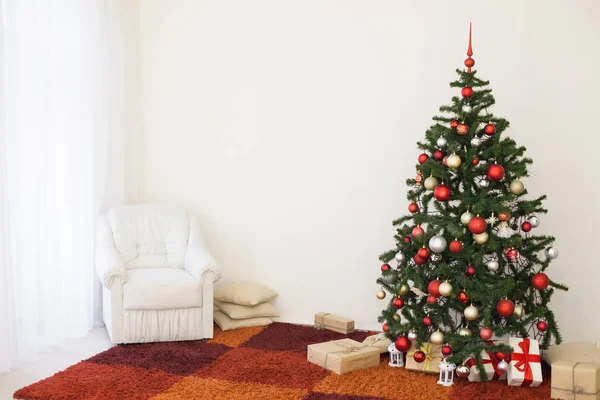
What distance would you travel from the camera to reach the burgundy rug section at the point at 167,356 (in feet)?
11.9

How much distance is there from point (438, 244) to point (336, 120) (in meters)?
1.56

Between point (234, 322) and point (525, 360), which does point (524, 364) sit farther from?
point (234, 322)

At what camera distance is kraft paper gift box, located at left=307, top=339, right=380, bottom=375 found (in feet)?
11.6

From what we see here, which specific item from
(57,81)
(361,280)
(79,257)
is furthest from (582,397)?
(57,81)

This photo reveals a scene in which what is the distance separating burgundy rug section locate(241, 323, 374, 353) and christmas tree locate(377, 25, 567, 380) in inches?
26.8

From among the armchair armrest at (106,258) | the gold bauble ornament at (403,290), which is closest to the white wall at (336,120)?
the armchair armrest at (106,258)

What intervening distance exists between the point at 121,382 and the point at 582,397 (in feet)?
7.66

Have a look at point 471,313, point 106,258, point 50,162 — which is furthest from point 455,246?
point 50,162

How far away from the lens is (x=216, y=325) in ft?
15.0

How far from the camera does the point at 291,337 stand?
430 centimetres

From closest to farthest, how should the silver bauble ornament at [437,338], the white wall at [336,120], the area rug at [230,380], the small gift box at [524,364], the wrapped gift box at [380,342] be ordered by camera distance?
1. the area rug at [230,380]
2. the small gift box at [524,364]
3. the silver bauble ornament at [437,338]
4. the wrapped gift box at [380,342]
5. the white wall at [336,120]

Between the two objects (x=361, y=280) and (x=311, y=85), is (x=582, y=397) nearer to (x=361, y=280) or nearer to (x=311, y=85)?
(x=361, y=280)

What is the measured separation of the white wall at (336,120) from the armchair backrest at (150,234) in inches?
14.1

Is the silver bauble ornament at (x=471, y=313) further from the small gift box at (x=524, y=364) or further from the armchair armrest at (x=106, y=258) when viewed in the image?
the armchair armrest at (x=106, y=258)
